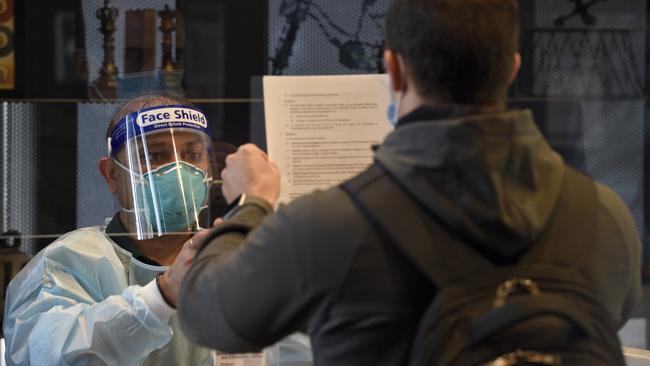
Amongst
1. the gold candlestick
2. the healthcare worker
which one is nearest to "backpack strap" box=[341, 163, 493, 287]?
the healthcare worker

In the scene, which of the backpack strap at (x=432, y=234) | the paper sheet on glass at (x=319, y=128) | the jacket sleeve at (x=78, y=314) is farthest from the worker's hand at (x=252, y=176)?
the jacket sleeve at (x=78, y=314)

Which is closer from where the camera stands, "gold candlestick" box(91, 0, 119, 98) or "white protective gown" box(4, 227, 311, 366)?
"white protective gown" box(4, 227, 311, 366)

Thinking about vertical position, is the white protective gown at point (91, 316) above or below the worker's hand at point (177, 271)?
below

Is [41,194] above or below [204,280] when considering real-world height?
below

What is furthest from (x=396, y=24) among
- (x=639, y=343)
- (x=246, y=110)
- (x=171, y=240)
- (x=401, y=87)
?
(x=639, y=343)

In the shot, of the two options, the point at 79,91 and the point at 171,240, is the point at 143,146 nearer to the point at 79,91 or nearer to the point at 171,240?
the point at 171,240

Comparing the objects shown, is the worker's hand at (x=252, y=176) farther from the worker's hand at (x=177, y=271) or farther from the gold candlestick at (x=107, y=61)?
the gold candlestick at (x=107, y=61)

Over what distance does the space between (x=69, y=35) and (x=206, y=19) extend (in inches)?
14.5

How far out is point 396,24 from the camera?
1269mm

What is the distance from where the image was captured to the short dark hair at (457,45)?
123cm

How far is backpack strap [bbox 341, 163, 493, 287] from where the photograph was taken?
1188 millimetres

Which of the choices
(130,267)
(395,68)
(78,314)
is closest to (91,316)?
(78,314)

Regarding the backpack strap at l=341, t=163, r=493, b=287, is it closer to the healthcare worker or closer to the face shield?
the healthcare worker

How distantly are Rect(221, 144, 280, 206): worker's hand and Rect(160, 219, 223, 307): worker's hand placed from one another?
12.6 inches
